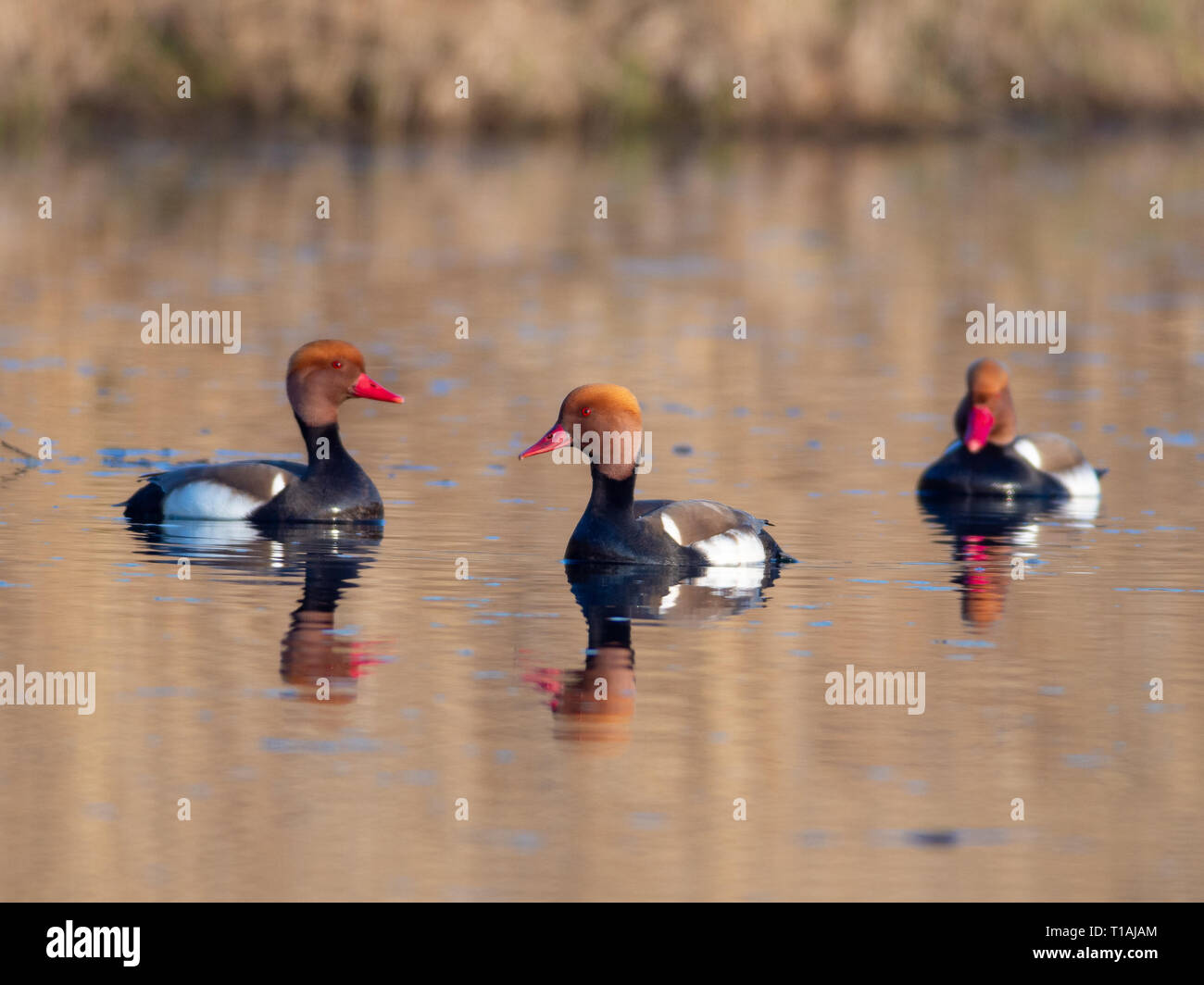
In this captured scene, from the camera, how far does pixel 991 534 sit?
1252 centimetres

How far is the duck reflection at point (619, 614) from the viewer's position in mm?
8352

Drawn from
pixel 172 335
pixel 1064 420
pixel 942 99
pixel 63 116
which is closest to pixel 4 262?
pixel 172 335

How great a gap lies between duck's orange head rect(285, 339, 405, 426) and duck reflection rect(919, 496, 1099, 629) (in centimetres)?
296

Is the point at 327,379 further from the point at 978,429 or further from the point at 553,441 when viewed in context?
the point at 978,429

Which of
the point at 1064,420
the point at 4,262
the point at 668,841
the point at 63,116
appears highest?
the point at 63,116

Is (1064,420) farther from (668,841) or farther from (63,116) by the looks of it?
(63,116)

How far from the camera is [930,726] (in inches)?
328

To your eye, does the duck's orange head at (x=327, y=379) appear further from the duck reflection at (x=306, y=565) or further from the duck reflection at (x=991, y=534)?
the duck reflection at (x=991, y=534)

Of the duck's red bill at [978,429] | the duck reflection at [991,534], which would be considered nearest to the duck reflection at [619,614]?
the duck reflection at [991,534]

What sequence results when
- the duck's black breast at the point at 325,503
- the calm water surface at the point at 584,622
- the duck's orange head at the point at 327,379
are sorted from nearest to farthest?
the calm water surface at the point at 584,622, the duck's black breast at the point at 325,503, the duck's orange head at the point at 327,379

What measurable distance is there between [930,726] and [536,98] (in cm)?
3329

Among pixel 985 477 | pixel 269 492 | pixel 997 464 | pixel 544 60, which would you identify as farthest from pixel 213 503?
pixel 544 60

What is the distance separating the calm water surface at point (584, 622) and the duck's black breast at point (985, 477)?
13.7 inches

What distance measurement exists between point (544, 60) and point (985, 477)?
27462 millimetres
